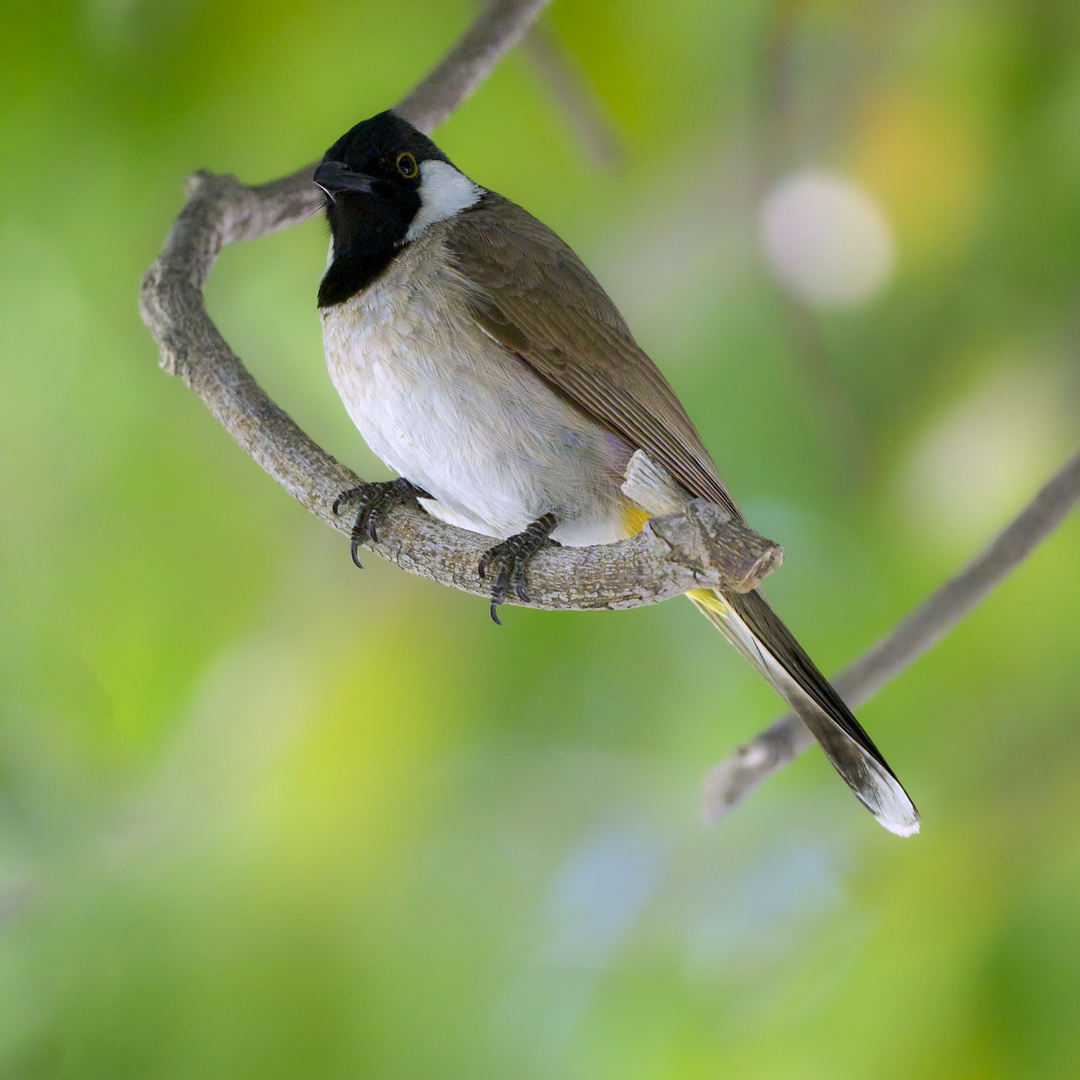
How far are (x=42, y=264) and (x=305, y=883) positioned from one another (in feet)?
4.87

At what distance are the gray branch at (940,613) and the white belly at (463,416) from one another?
457mm

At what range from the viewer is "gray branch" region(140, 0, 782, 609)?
1.03m

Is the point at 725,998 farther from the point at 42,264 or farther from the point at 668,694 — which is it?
the point at 42,264

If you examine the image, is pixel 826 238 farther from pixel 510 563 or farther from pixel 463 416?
pixel 510 563

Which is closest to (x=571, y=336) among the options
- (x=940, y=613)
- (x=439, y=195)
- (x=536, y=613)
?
(x=439, y=195)

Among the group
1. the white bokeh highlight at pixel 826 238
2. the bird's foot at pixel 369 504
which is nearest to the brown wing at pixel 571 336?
the bird's foot at pixel 369 504

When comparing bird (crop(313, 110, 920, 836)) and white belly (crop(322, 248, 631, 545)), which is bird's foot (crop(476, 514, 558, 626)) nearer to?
bird (crop(313, 110, 920, 836))

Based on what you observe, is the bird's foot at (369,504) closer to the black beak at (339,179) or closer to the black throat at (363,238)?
the black throat at (363,238)

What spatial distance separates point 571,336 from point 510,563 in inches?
17.1

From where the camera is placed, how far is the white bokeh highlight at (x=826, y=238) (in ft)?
7.53

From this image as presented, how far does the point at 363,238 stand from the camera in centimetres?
157

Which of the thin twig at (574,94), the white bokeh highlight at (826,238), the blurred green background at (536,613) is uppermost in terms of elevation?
the white bokeh highlight at (826,238)

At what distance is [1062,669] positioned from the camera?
2158 millimetres

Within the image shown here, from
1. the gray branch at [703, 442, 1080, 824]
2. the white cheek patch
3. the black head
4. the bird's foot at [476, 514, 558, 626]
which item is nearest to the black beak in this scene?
the black head
